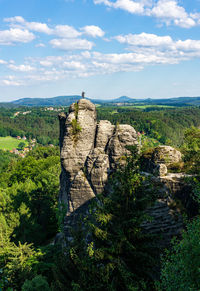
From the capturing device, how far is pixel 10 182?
71438 mm

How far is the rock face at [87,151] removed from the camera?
24.7m

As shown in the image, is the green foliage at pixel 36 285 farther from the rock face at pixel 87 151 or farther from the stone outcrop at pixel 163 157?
the stone outcrop at pixel 163 157

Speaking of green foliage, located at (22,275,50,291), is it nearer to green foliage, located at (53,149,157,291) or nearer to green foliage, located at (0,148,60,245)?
green foliage, located at (53,149,157,291)

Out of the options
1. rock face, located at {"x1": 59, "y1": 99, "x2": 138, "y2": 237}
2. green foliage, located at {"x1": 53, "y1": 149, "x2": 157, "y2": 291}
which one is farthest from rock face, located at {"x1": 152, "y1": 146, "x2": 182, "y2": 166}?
green foliage, located at {"x1": 53, "y1": 149, "x2": 157, "y2": 291}

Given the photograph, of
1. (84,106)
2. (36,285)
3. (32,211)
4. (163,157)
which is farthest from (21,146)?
(163,157)

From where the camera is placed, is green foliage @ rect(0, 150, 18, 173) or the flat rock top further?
green foliage @ rect(0, 150, 18, 173)

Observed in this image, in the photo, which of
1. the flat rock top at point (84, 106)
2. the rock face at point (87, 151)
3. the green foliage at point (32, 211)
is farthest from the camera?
the green foliage at point (32, 211)

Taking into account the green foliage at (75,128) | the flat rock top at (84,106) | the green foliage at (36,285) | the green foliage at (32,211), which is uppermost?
the flat rock top at (84,106)

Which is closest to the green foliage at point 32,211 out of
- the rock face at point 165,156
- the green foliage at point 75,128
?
the green foliage at point 75,128

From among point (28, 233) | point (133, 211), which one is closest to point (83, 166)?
point (133, 211)

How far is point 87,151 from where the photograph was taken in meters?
26.9

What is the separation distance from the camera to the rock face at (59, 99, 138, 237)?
80.9 feet

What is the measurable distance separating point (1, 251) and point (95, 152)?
20.1m

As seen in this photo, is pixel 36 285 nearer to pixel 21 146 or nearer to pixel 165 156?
pixel 165 156
